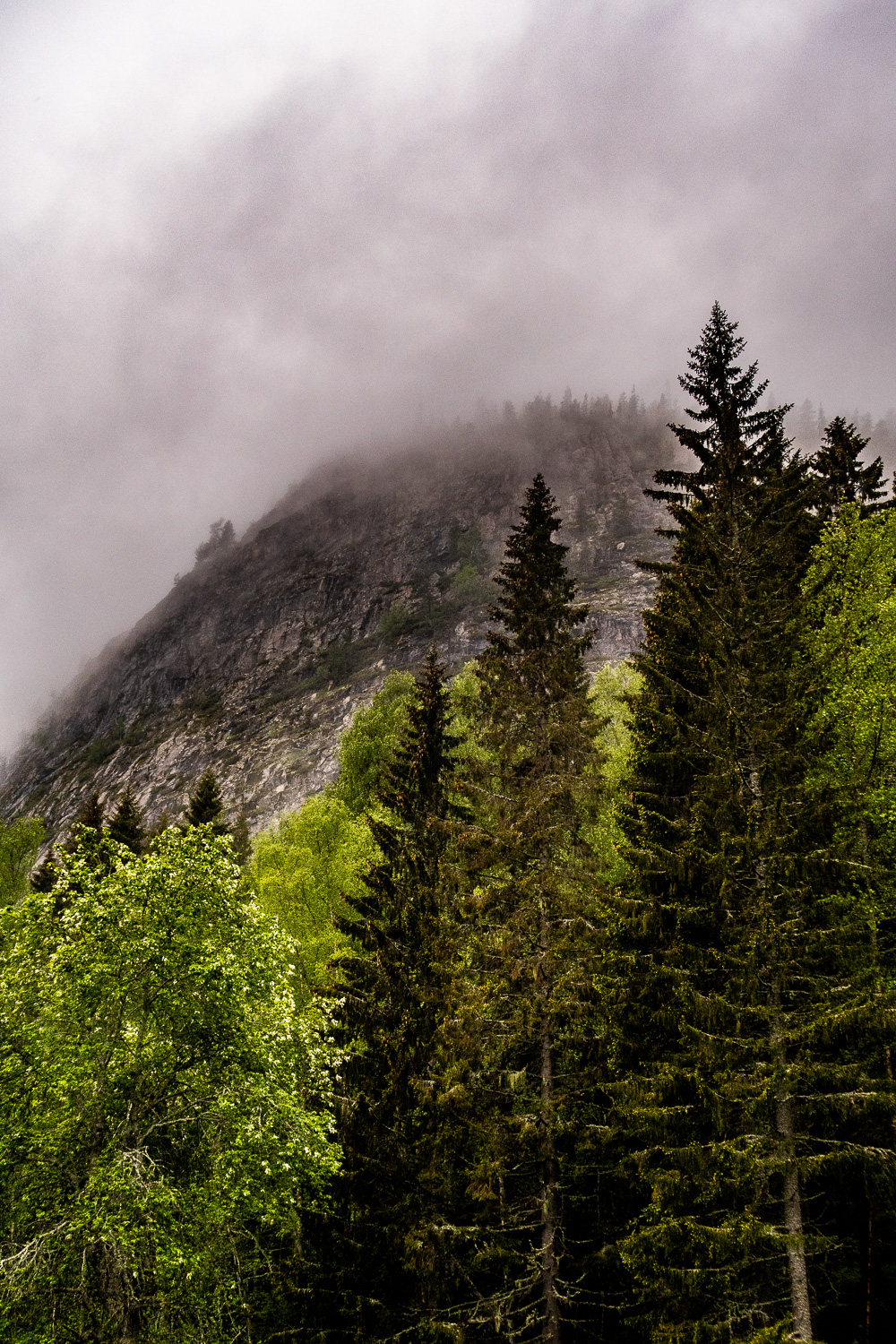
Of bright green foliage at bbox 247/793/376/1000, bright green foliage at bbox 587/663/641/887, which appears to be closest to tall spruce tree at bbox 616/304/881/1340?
bright green foliage at bbox 587/663/641/887

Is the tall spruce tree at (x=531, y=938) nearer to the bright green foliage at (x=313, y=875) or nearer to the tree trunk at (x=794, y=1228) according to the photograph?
the tree trunk at (x=794, y=1228)

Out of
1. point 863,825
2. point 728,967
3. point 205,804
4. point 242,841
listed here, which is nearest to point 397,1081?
point 728,967

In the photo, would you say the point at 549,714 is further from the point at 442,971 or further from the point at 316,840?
the point at 316,840

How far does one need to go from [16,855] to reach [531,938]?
4454cm

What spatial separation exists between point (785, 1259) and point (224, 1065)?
1182cm

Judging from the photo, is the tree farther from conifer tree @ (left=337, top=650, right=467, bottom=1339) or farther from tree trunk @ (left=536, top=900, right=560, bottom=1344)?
conifer tree @ (left=337, top=650, right=467, bottom=1339)

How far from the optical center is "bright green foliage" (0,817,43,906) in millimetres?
45156

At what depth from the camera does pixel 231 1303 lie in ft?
49.1

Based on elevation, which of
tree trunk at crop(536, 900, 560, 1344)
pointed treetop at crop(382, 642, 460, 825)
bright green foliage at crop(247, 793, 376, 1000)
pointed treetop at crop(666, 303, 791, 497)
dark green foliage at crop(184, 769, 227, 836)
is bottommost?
tree trunk at crop(536, 900, 560, 1344)

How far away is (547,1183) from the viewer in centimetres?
1438

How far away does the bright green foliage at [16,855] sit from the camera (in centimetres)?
4516

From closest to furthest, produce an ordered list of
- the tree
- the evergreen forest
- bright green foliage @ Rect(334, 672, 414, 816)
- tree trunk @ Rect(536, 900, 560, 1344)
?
the evergreen forest, the tree, tree trunk @ Rect(536, 900, 560, 1344), bright green foliage @ Rect(334, 672, 414, 816)

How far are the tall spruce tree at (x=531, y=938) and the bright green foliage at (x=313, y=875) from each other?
1027cm

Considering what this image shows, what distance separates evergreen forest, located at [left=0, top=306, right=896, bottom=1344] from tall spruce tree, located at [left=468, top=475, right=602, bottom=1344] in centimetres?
10
